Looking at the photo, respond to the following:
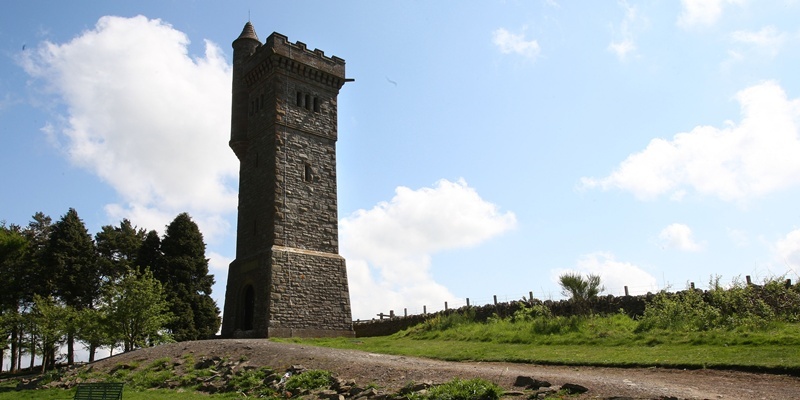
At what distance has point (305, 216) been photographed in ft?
86.8

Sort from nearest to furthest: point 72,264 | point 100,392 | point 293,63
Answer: point 100,392 < point 293,63 < point 72,264

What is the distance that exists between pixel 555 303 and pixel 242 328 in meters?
13.3

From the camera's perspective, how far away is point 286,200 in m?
A: 26.0

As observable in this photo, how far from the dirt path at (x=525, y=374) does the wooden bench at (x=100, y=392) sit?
3.80 meters

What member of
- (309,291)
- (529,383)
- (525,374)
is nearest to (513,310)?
(309,291)

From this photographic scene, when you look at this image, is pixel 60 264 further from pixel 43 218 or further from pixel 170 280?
pixel 43 218

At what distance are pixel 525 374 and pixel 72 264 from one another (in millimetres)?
32286

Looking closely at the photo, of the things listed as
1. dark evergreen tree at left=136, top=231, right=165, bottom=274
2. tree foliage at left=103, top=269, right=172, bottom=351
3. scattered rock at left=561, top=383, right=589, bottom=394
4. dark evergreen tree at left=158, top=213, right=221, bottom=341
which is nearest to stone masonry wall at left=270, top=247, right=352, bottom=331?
tree foliage at left=103, top=269, right=172, bottom=351

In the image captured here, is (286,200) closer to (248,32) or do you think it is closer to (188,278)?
(248,32)

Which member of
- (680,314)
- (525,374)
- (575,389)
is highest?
(680,314)

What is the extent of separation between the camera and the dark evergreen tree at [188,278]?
34562 mm

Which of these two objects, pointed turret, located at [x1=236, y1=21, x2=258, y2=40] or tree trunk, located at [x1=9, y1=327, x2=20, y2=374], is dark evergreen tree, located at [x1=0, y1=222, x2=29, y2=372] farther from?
pointed turret, located at [x1=236, y1=21, x2=258, y2=40]

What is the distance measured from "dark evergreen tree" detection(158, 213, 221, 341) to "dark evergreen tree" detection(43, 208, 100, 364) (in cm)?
402

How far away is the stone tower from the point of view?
974 inches
